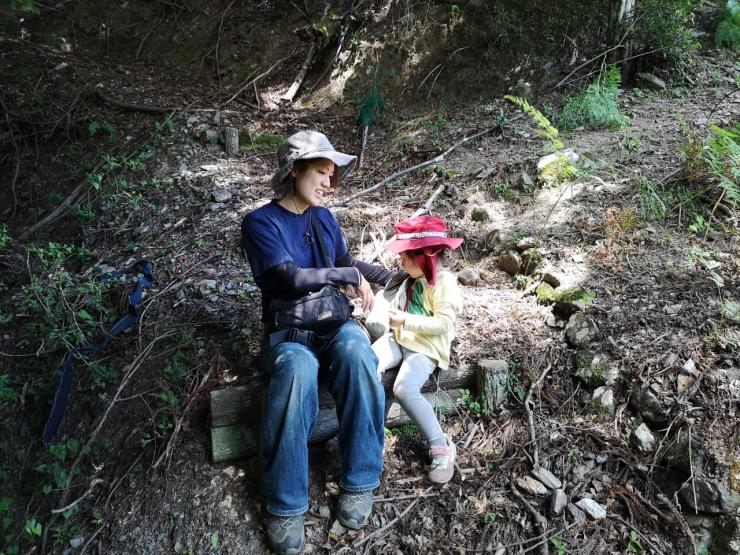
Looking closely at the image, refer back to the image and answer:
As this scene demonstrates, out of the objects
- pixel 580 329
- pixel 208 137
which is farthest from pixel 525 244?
pixel 208 137

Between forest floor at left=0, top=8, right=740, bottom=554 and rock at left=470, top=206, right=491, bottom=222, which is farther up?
rock at left=470, top=206, right=491, bottom=222

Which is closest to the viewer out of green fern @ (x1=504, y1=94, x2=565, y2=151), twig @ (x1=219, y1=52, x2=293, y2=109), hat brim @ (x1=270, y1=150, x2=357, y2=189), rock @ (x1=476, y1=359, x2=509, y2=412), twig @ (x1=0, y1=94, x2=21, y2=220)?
hat brim @ (x1=270, y1=150, x2=357, y2=189)

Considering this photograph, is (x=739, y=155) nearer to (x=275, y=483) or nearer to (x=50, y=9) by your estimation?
(x=275, y=483)

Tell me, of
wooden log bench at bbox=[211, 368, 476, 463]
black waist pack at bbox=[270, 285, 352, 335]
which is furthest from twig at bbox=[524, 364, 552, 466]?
black waist pack at bbox=[270, 285, 352, 335]

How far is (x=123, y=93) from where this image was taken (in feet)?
24.8

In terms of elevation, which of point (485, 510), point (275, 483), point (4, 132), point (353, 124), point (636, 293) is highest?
point (4, 132)

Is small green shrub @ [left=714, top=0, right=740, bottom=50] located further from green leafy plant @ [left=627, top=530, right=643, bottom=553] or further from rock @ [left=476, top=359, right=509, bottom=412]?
green leafy plant @ [left=627, top=530, right=643, bottom=553]

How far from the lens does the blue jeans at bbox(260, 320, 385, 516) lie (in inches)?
104

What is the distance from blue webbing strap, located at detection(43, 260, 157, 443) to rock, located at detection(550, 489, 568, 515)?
3304mm

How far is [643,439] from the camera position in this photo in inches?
119

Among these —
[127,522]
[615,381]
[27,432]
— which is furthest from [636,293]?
[27,432]

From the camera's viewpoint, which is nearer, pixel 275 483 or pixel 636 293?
pixel 275 483

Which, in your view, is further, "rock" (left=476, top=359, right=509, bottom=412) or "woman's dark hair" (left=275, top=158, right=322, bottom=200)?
"rock" (left=476, top=359, right=509, bottom=412)

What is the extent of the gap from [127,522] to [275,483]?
3.27ft
